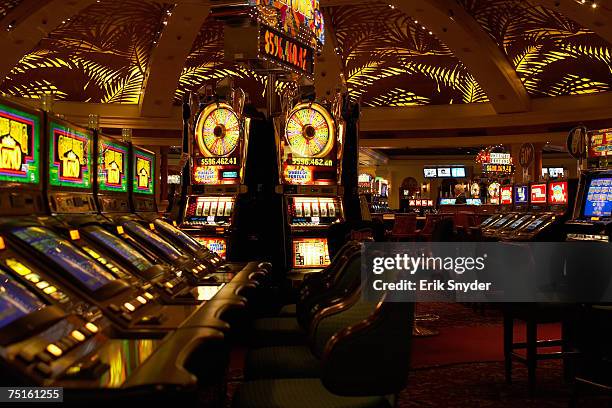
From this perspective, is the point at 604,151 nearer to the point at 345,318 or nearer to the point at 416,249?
the point at 416,249

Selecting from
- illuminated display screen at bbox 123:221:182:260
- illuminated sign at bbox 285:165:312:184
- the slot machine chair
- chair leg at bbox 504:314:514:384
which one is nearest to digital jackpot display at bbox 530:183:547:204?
illuminated sign at bbox 285:165:312:184

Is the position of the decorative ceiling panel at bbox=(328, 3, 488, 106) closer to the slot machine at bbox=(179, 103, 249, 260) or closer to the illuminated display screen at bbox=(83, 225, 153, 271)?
the slot machine at bbox=(179, 103, 249, 260)

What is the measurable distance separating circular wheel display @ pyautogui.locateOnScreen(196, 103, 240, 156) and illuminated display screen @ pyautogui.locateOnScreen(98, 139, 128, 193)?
9.06 feet

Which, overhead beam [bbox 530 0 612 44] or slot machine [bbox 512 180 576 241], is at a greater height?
overhead beam [bbox 530 0 612 44]

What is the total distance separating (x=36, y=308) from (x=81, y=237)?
3.02 ft

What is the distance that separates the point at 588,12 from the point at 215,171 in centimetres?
751

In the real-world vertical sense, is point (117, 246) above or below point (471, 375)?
above

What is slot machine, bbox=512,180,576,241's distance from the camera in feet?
25.1

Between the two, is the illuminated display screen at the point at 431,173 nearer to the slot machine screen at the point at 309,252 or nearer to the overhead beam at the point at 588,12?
the overhead beam at the point at 588,12

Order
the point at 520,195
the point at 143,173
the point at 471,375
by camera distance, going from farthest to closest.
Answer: the point at 520,195 < the point at 471,375 < the point at 143,173

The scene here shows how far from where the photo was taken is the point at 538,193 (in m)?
8.46

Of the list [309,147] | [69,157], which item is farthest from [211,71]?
[69,157]

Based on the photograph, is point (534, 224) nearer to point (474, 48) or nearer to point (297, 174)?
point (297, 174)

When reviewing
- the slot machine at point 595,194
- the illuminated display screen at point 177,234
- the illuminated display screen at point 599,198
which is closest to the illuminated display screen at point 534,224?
the slot machine at point 595,194
